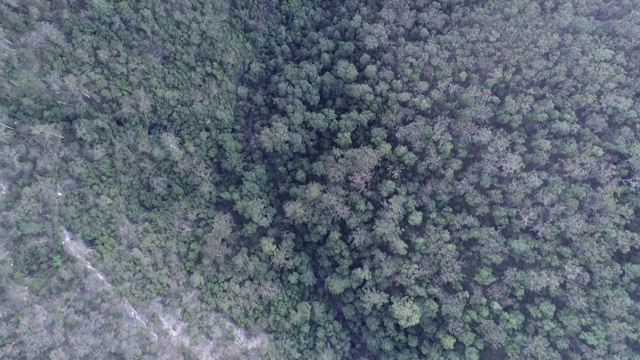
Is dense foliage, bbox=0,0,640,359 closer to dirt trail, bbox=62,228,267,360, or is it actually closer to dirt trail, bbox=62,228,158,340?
dirt trail, bbox=62,228,158,340

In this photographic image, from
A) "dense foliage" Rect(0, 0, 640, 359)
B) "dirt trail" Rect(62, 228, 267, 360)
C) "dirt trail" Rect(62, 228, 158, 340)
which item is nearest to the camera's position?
"dirt trail" Rect(62, 228, 158, 340)

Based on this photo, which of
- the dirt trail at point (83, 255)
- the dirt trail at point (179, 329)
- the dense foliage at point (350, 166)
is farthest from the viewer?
the dense foliage at point (350, 166)

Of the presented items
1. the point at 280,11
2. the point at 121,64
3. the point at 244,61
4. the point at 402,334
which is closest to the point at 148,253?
the point at 121,64

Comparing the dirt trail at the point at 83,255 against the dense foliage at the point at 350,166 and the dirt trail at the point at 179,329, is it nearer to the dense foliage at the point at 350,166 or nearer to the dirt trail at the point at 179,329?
the dirt trail at the point at 179,329

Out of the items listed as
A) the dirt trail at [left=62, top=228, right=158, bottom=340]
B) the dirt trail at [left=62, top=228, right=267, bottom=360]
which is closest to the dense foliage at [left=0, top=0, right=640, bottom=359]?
the dirt trail at [left=62, top=228, right=158, bottom=340]

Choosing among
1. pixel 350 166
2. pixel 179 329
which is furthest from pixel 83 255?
pixel 350 166

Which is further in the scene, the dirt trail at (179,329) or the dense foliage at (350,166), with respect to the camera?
the dense foliage at (350,166)

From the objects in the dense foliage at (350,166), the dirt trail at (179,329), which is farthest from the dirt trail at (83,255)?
the dense foliage at (350,166)

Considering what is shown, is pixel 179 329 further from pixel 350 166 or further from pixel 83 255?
pixel 350 166

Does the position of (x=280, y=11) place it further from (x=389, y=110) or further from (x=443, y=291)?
(x=443, y=291)
